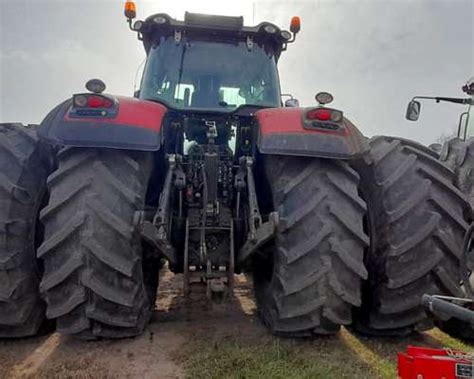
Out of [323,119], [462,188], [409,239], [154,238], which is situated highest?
[323,119]

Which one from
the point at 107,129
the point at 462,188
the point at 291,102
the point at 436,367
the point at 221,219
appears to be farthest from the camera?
the point at 291,102

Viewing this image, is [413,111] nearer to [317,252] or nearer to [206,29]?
[206,29]

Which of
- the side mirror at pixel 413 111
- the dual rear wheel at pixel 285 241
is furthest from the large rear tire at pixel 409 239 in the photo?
the side mirror at pixel 413 111

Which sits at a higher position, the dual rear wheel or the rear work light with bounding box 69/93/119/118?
the rear work light with bounding box 69/93/119/118

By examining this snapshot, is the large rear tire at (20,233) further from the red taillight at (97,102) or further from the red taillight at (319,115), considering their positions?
the red taillight at (319,115)

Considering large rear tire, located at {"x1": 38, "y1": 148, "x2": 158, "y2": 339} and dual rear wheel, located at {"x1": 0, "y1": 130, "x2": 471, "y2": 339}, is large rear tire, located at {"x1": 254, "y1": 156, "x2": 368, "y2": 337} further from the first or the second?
large rear tire, located at {"x1": 38, "y1": 148, "x2": 158, "y2": 339}

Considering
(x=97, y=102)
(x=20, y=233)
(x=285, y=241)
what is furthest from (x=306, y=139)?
(x=20, y=233)

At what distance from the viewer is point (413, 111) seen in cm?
600

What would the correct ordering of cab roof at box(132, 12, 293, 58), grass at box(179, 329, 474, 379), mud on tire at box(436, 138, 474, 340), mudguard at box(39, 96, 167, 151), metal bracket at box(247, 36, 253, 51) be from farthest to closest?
metal bracket at box(247, 36, 253, 51)
cab roof at box(132, 12, 293, 58)
mud on tire at box(436, 138, 474, 340)
mudguard at box(39, 96, 167, 151)
grass at box(179, 329, 474, 379)

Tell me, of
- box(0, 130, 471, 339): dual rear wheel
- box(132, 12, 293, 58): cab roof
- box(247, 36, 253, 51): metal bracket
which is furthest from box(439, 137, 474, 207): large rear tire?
box(247, 36, 253, 51): metal bracket

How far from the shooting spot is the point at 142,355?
2.89 meters

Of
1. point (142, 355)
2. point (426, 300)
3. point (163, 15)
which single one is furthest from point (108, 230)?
point (163, 15)

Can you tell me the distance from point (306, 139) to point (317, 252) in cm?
72

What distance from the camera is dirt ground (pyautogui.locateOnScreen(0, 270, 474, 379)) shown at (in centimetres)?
263
